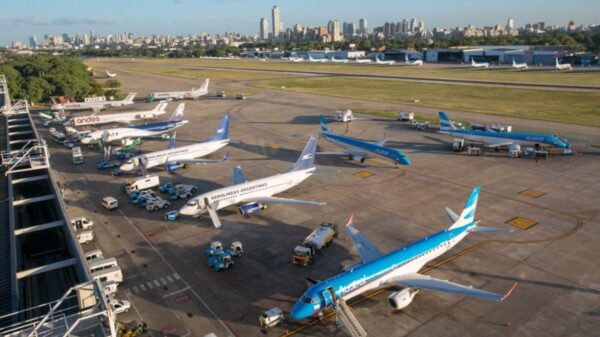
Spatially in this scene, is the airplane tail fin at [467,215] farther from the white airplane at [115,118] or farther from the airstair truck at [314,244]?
the white airplane at [115,118]

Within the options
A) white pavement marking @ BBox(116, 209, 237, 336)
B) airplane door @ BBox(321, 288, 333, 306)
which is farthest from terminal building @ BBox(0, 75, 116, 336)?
airplane door @ BBox(321, 288, 333, 306)

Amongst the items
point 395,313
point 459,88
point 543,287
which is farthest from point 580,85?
point 395,313

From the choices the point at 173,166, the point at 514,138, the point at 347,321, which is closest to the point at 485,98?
the point at 514,138

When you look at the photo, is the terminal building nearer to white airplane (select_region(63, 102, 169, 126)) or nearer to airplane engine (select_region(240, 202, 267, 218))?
airplane engine (select_region(240, 202, 267, 218))

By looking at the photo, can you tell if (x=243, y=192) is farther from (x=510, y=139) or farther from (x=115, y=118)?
(x=115, y=118)

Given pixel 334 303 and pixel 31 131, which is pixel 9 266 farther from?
pixel 31 131

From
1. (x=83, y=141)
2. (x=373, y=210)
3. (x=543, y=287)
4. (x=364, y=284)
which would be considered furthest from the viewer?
(x=83, y=141)
